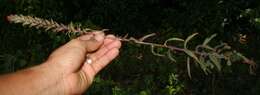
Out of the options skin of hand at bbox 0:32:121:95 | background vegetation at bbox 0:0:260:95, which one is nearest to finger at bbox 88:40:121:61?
skin of hand at bbox 0:32:121:95

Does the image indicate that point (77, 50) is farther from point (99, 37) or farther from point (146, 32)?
point (146, 32)

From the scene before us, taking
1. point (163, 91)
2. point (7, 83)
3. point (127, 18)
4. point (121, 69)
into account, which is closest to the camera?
point (7, 83)

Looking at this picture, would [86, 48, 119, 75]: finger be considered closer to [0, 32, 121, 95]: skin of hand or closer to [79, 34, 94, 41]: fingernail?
[0, 32, 121, 95]: skin of hand

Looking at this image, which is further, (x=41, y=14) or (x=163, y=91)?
(x=41, y=14)

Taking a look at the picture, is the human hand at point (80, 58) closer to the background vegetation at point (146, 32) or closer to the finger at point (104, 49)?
the finger at point (104, 49)

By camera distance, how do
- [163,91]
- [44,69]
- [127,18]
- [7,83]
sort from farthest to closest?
[127,18] → [163,91] → [44,69] → [7,83]

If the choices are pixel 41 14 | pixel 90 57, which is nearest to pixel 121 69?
pixel 41 14

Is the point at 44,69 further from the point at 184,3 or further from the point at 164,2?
the point at 164,2
